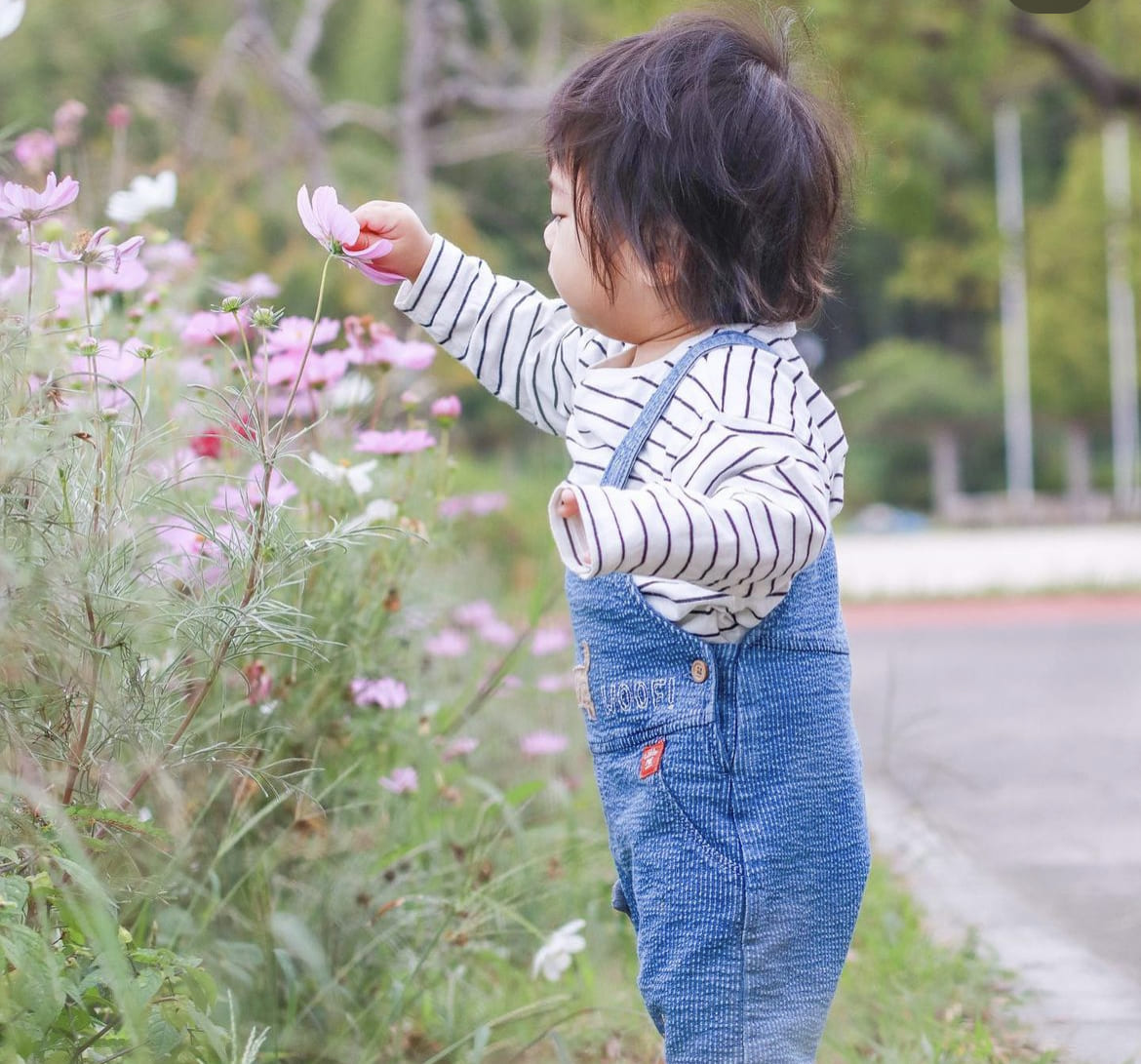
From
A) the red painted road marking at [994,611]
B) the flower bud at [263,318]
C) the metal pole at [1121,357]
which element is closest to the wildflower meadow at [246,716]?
the flower bud at [263,318]

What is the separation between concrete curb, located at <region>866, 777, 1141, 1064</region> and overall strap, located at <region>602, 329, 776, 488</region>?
1128mm

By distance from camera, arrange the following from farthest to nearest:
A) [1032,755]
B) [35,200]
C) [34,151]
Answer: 1. [1032,755]
2. [34,151]
3. [35,200]

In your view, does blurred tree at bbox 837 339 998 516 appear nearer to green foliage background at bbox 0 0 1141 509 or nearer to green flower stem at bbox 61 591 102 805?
green foliage background at bbox 0 0 1141 509

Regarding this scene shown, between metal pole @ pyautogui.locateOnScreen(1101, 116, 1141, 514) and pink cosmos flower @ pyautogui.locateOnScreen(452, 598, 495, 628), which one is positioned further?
metal pole @ pyautogui.locateOnScreen(1101, 116, 1141, 514)

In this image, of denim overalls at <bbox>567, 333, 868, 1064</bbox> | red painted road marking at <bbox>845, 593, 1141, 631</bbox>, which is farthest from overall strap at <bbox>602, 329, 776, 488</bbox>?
red painted road marking at <bbox>845, 593, 1141, 631</bbox>

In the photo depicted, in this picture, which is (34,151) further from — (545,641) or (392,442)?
(545,641)

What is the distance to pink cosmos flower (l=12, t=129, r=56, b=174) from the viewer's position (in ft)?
8.63

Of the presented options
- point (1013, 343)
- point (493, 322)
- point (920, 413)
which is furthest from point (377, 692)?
point (920, 413)

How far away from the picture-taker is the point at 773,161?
57.4 inches

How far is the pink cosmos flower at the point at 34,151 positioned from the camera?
2.63 meters

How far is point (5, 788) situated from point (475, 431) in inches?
951

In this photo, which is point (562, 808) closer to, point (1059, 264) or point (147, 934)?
point (147, 934)

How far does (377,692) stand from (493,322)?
539 mm

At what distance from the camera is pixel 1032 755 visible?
4273 millimetres
